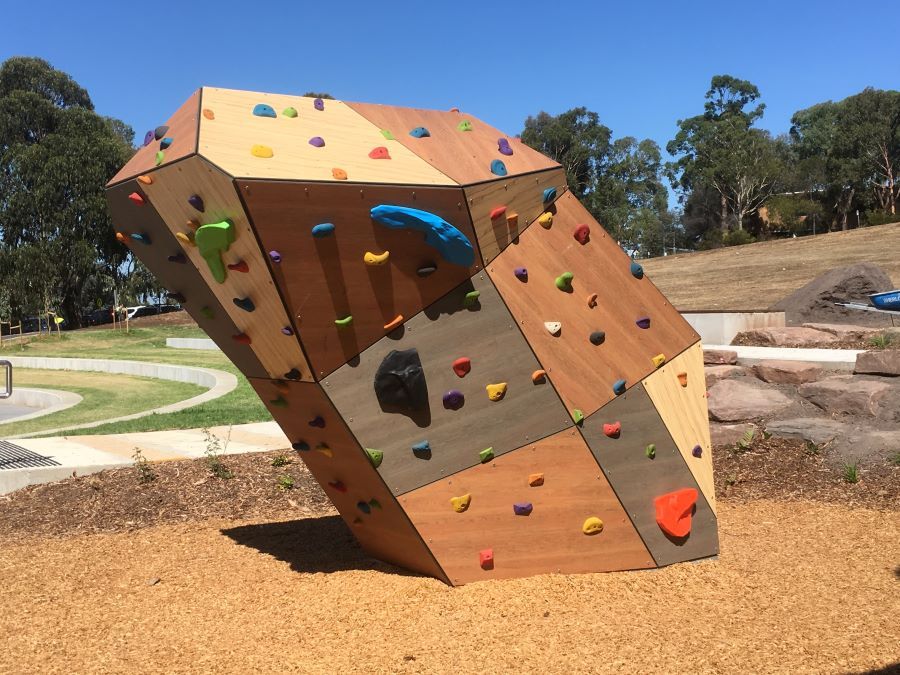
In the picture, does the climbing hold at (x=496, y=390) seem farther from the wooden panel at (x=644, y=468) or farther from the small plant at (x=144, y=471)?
the small plant at (x=144, y=471)

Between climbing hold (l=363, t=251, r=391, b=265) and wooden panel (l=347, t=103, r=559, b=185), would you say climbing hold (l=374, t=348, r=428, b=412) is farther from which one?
wooden panel (l=347, t=103, r=559, b=185)

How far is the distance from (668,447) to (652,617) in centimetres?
114

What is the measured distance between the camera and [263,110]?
3.92m

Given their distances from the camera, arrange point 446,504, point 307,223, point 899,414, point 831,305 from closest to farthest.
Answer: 1. point 307,223
2. point 446,504
3. point 899,414
4. point 831,305

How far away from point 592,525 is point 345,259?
2165mm

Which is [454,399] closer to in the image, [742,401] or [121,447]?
[742,401]

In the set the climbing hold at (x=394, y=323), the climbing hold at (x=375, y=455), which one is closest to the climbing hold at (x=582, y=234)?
the climbing hold at (x=394, y=323)

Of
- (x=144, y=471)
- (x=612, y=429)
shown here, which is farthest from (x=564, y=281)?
(x=144, y=471)

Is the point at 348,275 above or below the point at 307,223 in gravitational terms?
below

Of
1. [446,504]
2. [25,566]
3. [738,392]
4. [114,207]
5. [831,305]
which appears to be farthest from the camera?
[831,305]

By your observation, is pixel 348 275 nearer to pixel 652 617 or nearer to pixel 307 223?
pixel 307 223

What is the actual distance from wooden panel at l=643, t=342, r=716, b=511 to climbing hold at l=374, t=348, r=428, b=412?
153 cm

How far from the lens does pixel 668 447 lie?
4918 millimetres

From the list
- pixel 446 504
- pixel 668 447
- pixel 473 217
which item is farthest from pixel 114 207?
pixel 668 447
